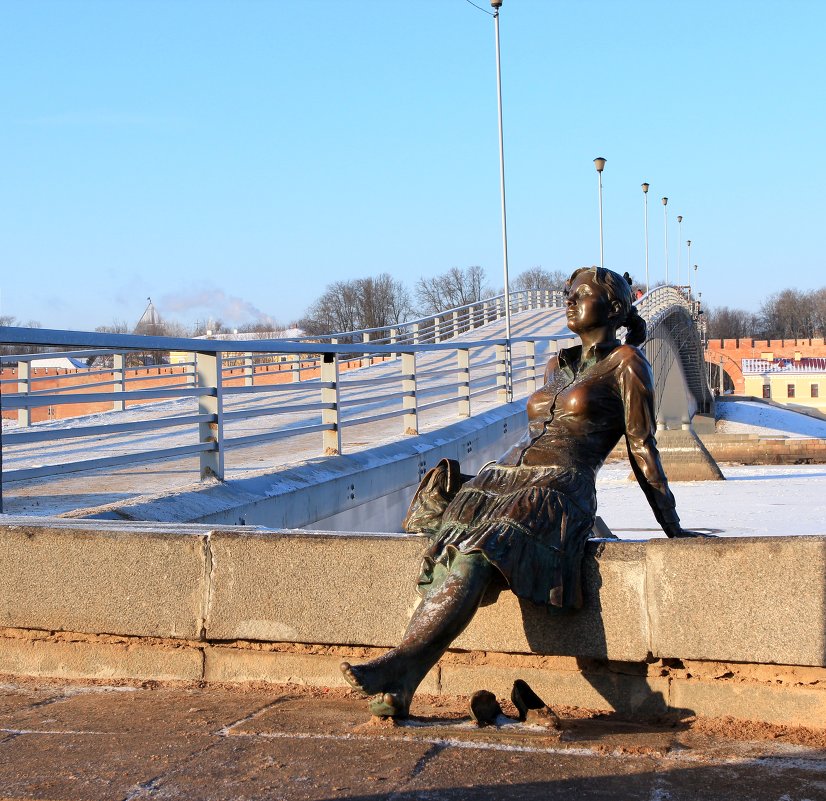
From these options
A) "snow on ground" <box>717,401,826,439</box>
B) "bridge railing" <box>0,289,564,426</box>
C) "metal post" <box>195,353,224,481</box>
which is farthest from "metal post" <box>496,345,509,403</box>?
"snow on ground" <box>717,401,826,439</box>

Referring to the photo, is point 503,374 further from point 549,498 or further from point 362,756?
point 362,756

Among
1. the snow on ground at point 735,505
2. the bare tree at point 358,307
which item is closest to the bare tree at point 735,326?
the bare tree at point 358,307

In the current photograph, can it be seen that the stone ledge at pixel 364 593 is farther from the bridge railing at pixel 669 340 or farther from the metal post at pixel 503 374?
the bridge railing at pixel 669 340

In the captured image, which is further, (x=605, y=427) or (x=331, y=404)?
(x=331, y=404)

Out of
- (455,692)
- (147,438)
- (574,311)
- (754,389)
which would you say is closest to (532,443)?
(574,311)

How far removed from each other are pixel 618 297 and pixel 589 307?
13 cm

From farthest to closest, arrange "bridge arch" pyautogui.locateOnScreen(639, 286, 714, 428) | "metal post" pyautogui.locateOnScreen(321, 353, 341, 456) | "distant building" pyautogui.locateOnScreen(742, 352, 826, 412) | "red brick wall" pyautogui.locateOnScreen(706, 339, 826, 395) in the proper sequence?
"red brick wall" pyautogui.locateOnScreen(706, 339, 826, 395), "distant building" pyautogui.locateOnScreen(742, 352, 826, 412), "bridge arch" pyautogui.locateOnScreen(639, 286, 714, 428), "metal post" pyautogui.locateOnScreen(321, 353, 341, 456)

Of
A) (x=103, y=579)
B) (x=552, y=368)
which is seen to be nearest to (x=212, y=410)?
(x=103, y=579)

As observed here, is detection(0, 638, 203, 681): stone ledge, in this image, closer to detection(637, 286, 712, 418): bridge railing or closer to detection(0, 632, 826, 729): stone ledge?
detection(0, 632, 826, 729): stone ledge

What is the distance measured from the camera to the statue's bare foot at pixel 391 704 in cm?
361

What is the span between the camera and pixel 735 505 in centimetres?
1983

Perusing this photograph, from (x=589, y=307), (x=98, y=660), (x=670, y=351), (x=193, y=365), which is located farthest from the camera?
(x=670, y=351)

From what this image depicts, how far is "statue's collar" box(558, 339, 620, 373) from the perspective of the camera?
4.37 m

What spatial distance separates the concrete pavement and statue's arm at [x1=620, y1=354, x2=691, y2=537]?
0.79 meters
